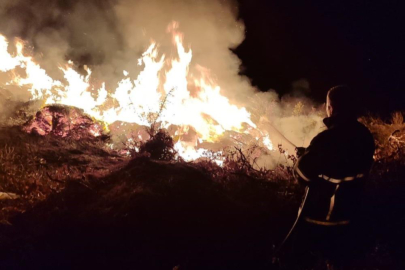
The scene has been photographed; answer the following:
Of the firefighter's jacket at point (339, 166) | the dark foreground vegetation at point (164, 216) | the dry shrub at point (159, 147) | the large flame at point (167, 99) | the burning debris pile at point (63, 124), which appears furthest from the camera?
the large flame at point (167, 99)

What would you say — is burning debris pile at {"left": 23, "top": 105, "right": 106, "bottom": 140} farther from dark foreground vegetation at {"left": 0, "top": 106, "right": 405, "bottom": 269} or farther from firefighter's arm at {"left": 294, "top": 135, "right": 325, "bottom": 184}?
firefighter's arm at {"left": 294, "top": 135, "right": 325, "bottom": 184}

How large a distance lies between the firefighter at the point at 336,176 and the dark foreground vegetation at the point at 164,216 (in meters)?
0.41

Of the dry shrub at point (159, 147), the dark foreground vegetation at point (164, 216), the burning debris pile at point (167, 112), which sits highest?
the burning debris pile at point (167, 112)

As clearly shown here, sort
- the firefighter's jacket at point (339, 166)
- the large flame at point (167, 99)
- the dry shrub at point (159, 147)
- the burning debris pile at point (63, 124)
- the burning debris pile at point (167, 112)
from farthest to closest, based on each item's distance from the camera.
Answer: the large flame at point (167, 99) → the burning debris pile at point (167, 112) → the burning debris pile at point (63, 124) → the dry shrub at point (159, 147) → the firefighter's jacket at point (339, 166)

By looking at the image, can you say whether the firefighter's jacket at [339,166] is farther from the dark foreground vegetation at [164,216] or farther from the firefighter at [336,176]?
the dark foreground vegetation at [164,216]

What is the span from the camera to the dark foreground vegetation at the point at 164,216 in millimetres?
3135

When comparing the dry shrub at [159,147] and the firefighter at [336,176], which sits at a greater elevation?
the dry shrub at [159,147]

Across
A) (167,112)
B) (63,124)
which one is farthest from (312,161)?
(63,124)

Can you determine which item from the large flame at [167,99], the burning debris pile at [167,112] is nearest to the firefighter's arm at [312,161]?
the burning debris pile at [167,112]

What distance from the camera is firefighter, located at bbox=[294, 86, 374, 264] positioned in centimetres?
263

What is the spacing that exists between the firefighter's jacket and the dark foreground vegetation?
756 mm

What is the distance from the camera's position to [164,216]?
3586 millimetres

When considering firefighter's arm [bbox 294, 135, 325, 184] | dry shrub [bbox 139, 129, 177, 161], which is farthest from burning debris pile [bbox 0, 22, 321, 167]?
firefighter's arm [bbox 294, 135, 325, 184]

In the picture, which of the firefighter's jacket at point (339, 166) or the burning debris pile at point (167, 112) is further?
the burning debris pile at point (167, 112)
